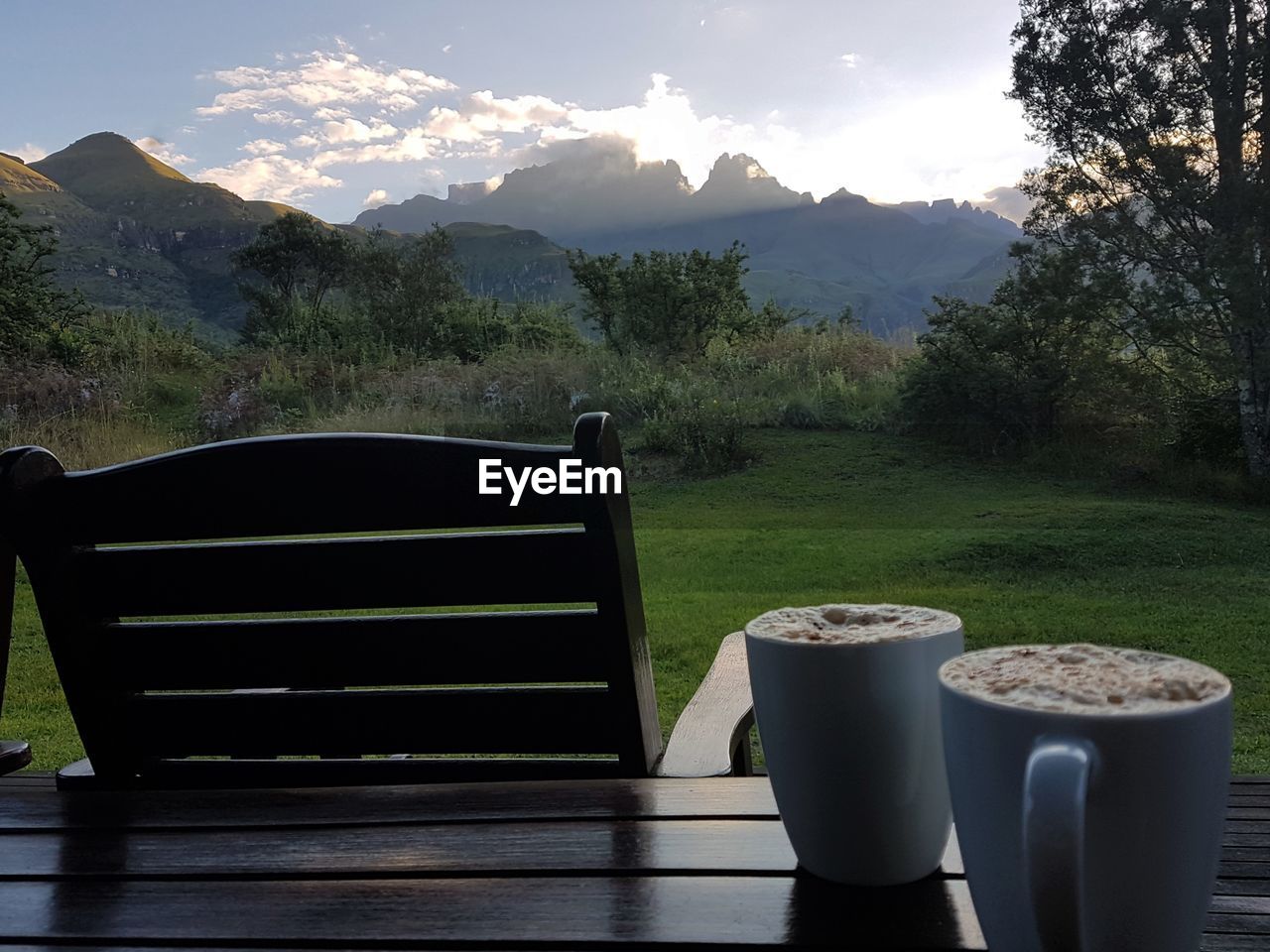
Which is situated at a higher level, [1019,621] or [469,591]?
[469,591]

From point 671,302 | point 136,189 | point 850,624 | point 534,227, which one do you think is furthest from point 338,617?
point 136,189

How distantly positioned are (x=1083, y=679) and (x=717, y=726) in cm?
39

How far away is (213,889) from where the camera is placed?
0.43 meters

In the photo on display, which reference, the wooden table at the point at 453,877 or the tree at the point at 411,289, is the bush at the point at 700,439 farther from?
the wooden table at the point at 453,877

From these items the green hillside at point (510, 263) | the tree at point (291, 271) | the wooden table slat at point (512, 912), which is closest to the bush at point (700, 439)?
the green hillside at point (510, 263)

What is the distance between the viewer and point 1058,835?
26 centimetres

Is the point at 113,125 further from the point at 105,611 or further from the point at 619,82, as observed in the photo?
the point at 105,611

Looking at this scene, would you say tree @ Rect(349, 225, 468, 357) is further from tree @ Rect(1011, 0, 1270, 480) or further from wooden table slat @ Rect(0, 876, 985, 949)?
wooden table slat @ Rect(0, 876, 985, 949)

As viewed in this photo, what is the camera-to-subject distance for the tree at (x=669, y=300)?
14.2 feet

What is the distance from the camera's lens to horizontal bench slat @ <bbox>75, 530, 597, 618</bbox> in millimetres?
600

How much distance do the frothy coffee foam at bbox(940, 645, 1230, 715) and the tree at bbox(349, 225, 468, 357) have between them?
4.01 metres

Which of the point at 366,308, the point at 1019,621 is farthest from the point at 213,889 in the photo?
the point at 366,308

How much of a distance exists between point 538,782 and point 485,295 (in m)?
4.08

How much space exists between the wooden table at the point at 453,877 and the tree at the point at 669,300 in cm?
375
